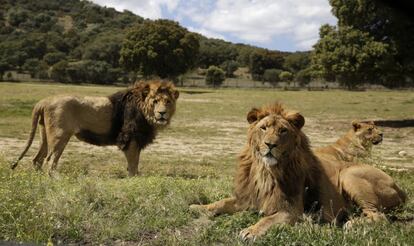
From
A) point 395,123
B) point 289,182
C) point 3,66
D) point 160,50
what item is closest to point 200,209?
point 289,182

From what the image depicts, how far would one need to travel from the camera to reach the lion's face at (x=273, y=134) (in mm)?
5344

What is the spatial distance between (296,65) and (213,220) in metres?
91.5

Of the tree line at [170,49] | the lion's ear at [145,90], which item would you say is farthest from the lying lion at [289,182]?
the lion's ear at [145,90]

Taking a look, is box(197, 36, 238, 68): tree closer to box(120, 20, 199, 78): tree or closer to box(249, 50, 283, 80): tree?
box(249, 50, 283, 80): tree

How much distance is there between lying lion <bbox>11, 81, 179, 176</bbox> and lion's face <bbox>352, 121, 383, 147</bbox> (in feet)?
10.8

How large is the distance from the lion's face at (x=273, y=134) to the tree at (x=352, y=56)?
21.0m

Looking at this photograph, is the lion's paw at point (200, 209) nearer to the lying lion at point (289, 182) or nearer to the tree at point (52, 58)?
the lying lion at point (289, 182)

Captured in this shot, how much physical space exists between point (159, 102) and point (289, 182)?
490 centimetres

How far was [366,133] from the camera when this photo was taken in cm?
948

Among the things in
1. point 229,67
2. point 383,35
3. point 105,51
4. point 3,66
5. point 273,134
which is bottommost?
point 3,66

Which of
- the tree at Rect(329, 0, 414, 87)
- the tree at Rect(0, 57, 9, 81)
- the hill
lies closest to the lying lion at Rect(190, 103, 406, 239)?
the tree at Rect(329, 0, 414, 87)

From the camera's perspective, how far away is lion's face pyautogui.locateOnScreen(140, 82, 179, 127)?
32.5 ft

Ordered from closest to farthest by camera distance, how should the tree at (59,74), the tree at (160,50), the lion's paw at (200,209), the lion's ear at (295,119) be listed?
1. the lion's ear at (295,119)
2. the lion's paw at (200,209)
3. the tree at (160,50)
4. the tree at (59,74)

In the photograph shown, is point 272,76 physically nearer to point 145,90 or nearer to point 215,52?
point 215,52
